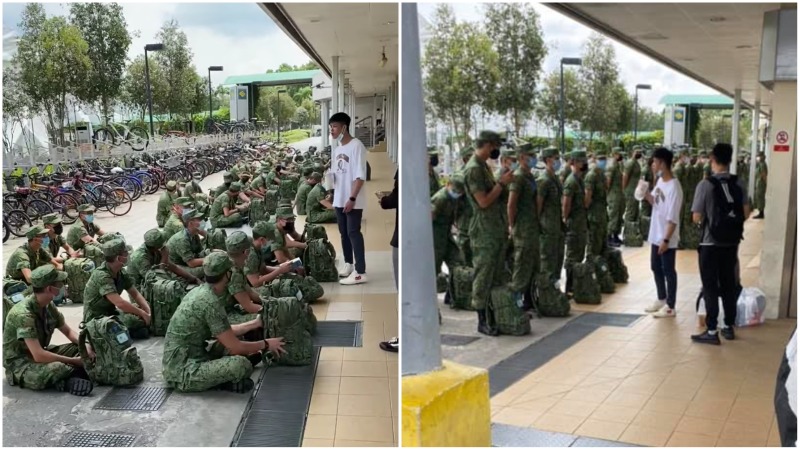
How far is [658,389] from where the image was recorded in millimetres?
4516

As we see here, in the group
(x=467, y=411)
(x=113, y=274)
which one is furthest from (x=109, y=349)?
(x=467, y=411)

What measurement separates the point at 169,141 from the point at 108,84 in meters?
0.53

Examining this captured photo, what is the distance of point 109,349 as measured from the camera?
166 inches

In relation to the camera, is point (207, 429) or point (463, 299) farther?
point (463, 299)

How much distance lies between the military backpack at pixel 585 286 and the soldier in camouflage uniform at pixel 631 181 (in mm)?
3579

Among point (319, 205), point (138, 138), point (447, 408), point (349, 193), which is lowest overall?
point (447, 408)

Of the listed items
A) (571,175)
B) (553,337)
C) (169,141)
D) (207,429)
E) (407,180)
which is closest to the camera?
(407,180)

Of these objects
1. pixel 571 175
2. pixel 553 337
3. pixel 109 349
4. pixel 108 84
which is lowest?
pixel 553 337

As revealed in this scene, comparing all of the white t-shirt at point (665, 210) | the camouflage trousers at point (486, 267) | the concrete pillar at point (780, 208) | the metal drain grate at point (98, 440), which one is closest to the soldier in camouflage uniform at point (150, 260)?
the metal drain grate at point (98, 440)

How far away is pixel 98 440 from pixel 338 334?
186cm

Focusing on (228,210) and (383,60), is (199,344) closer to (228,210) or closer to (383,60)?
(228,210)

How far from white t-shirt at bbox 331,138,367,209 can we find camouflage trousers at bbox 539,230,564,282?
81.3 inches

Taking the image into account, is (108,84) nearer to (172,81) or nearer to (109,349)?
(172,81)

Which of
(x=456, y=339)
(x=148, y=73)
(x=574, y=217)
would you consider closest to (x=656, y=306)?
(x=574, y=217)
